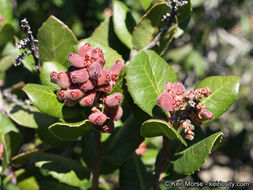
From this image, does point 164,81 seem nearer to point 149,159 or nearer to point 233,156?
point 149,159

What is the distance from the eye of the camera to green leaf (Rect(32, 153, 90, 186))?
149 centimetres

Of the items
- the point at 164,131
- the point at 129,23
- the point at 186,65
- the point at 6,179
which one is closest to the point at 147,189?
the point at 164,131

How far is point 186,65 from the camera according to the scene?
12.7 feet

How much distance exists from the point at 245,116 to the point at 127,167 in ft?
10.6

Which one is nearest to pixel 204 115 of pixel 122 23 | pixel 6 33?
pixel 122 23

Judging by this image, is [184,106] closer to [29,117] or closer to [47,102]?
[47,102]

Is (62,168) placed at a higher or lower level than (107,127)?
lower

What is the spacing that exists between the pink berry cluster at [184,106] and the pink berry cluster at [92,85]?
195 mm

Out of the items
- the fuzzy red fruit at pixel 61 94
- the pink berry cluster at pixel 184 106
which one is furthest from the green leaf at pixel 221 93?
the fuzzy red fruit at pixel 61 94

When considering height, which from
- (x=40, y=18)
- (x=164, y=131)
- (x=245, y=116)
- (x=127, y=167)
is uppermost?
(x=40, y=18)

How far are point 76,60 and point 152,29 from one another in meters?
0.54

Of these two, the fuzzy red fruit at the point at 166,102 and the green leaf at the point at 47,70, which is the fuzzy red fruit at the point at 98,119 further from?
the green leaf at the point at 47,70

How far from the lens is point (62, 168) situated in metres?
1.53

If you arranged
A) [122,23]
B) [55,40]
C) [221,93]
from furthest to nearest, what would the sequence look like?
[122,23] → [55,40] → [221,93]
